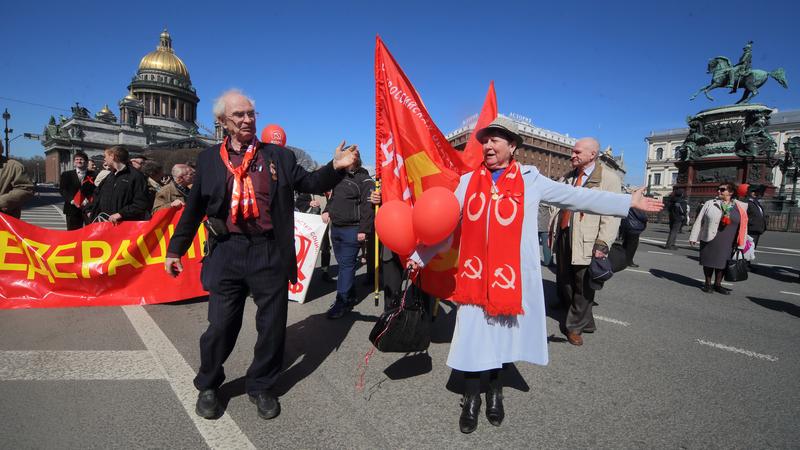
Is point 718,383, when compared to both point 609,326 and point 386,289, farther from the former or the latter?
point 386,289

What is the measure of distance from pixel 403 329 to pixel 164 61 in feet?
364

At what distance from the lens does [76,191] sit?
6824 mm

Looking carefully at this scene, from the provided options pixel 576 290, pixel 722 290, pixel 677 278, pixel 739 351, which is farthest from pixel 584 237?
pixel 677 278

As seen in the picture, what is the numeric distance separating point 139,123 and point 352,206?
104317 millimetres

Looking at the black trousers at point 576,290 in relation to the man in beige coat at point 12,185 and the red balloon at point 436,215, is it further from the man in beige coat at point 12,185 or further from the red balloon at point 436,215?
the man in beige coat at point 12,185

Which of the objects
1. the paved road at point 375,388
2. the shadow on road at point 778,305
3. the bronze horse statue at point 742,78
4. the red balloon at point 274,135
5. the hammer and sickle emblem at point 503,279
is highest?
the bronze horse statue at point 742,78

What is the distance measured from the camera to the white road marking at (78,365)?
313cm

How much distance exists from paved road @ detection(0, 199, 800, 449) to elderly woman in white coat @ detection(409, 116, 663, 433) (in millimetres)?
427

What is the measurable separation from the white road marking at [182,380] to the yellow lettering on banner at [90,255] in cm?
79

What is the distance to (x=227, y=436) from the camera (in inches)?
96.8

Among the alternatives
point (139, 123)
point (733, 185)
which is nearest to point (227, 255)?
point (733, 185)

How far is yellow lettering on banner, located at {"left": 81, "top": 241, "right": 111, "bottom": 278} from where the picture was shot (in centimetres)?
508

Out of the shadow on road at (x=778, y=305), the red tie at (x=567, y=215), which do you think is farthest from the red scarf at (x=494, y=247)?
the shadow on road at (x=778, y=305)

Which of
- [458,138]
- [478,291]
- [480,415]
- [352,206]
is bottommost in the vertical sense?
[480,415]
